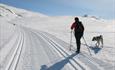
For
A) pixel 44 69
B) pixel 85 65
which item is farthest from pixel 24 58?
pixel 85 65

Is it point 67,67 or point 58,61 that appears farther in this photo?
point 58,61

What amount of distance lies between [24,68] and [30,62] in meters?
1.21

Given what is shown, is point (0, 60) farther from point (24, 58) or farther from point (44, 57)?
point (44, 57)

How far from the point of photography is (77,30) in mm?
12820

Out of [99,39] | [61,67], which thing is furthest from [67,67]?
[99,39]

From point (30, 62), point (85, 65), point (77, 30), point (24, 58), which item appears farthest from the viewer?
point (77, 30)

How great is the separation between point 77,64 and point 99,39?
829 cm

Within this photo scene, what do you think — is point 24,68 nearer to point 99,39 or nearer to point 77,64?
point 77,64

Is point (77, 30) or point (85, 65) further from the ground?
point (77, 30)

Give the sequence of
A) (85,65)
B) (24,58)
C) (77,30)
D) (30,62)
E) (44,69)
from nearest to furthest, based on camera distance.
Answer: (44,69), (85,65), (30,62), (24,58), (77,30)

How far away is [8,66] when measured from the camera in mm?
9156

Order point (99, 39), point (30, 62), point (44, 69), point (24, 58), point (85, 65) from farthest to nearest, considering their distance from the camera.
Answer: point (99, 39) < point (24, 58) < point (30, 62) < point (85, 65) < point (44, 69)

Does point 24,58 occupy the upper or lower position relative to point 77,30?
lower

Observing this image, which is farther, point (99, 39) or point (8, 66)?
point (99, 39)
